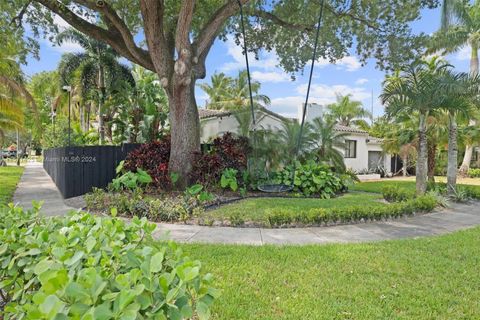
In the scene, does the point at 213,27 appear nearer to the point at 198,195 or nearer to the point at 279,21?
the point at 279,21

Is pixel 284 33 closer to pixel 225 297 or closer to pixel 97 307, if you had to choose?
pixel 225 297

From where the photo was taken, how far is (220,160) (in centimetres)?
1046

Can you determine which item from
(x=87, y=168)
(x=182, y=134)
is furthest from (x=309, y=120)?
(x=87, y=168)

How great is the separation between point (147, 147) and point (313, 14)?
7191 millimetres

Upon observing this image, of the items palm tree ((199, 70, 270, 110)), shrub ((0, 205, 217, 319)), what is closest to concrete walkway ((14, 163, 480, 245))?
shrub ((0, 205, 217, 319))

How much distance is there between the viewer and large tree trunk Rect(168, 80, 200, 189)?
10000mm

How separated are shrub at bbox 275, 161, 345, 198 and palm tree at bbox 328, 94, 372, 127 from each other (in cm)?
2298

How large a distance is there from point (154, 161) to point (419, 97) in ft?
27.1

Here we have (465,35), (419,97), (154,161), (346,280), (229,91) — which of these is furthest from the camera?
(229,91)

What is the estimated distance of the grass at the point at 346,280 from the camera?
10.2 ft

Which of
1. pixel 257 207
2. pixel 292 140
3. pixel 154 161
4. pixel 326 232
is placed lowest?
pixel 326 232

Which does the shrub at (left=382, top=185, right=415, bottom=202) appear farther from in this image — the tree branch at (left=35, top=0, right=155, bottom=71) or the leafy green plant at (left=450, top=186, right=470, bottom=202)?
the tree branch at (left=35, top=0, right=155, bottom=71)

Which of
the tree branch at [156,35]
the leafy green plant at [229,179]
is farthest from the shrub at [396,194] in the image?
the tree branch at [156,35]

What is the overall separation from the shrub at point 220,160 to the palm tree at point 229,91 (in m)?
18.0
